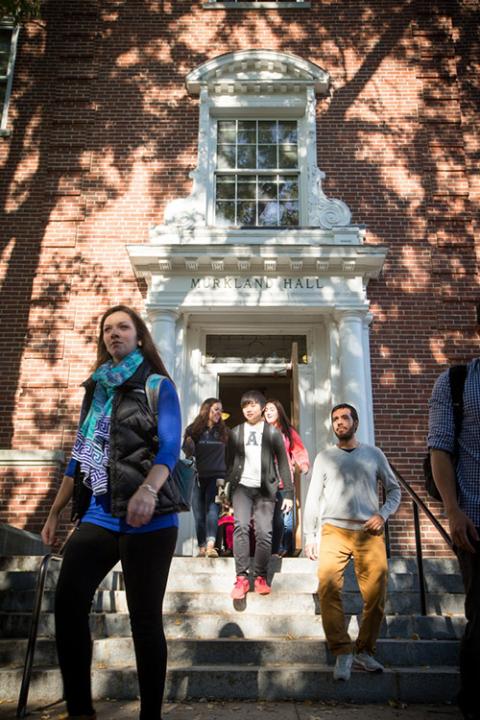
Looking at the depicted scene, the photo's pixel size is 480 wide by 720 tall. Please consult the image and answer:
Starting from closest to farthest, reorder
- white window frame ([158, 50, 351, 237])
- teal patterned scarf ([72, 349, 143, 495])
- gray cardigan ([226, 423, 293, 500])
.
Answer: teal patterned scarf ([72, 349, 143, 495]), gray cardigan ([226, 423, 293, 500]), white window frame ([158, 50, 351, 237])

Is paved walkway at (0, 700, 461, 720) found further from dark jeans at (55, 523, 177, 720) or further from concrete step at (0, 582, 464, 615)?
concrete step at (0, 582, 464, 615)

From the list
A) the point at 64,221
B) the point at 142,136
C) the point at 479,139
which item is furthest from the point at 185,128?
the point at 479,139

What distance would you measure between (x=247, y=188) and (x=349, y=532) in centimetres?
682

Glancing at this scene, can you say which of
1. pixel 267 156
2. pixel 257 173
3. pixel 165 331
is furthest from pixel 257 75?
pixel 165 331

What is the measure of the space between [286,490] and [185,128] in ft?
21.3

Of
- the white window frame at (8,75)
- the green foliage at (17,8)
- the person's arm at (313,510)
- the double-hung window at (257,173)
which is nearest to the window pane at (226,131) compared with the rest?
the double-hung window at (257,173)

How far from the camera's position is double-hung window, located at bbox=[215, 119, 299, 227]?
9891 mm

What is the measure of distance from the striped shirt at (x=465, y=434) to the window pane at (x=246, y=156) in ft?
25.5

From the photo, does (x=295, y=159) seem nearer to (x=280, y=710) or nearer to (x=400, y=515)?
(x=400, y=515)

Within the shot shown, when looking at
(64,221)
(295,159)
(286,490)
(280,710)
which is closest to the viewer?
(280,710)

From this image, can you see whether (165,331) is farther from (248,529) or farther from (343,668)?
(343,668)

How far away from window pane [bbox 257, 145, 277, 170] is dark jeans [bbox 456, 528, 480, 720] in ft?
27.5

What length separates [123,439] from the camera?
2.86 meters

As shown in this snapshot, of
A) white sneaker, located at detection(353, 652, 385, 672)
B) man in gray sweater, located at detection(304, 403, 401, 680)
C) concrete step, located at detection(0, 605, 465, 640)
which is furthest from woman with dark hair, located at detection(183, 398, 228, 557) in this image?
white sneaker, located at detection(353, 652, 385, 672)
